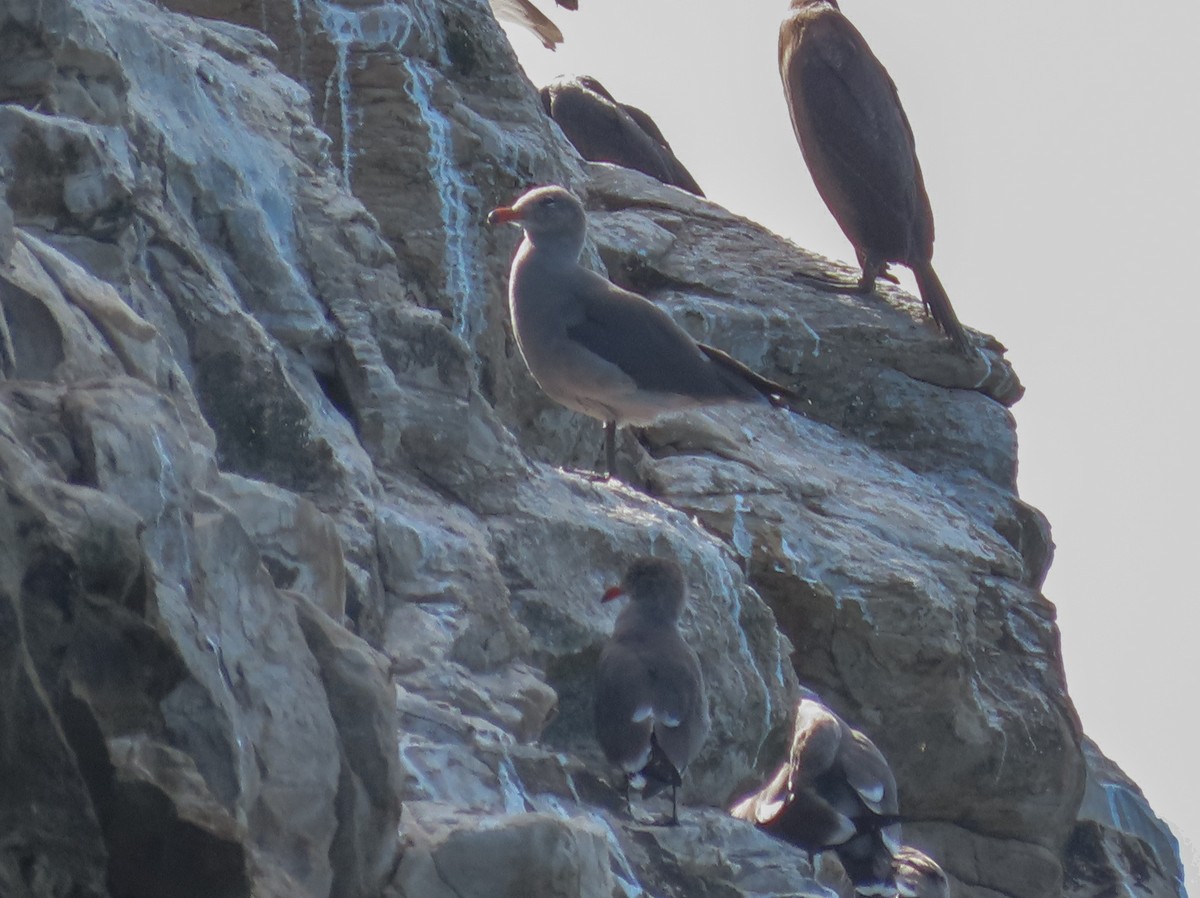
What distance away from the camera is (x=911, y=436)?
39.4 feet

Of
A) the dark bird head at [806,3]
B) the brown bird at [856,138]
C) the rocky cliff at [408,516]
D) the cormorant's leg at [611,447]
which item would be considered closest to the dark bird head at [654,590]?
the rocky cliff at [408,516]

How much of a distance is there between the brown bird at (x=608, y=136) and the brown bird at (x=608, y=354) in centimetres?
753

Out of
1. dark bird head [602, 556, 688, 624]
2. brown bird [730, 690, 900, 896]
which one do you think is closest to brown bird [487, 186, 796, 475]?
dark bird head [602, 556, 688, 624]

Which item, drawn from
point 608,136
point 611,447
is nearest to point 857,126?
point 608,136

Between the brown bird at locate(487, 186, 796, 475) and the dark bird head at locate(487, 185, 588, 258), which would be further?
the dark bird head at locate(487, 185, 588, 258)

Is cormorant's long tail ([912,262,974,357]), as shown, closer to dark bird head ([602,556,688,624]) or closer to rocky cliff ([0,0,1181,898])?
rocky cliff ([0,0,1181,898])

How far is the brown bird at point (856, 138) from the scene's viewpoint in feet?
44.3

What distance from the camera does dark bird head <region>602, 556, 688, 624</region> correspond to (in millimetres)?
6734

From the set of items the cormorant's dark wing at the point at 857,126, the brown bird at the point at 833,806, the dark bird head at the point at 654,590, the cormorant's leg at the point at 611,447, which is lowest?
the brown bird at the point at 833,806

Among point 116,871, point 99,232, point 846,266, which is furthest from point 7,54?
point 846,266

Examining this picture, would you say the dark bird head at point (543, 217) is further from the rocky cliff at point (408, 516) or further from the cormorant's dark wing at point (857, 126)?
the cormorant's dark wing at point (857, 126)

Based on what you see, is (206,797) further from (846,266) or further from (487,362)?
(846,266)

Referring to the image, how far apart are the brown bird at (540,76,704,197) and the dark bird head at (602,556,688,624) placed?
9538 mm

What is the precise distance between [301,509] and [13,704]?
5.39 ft
